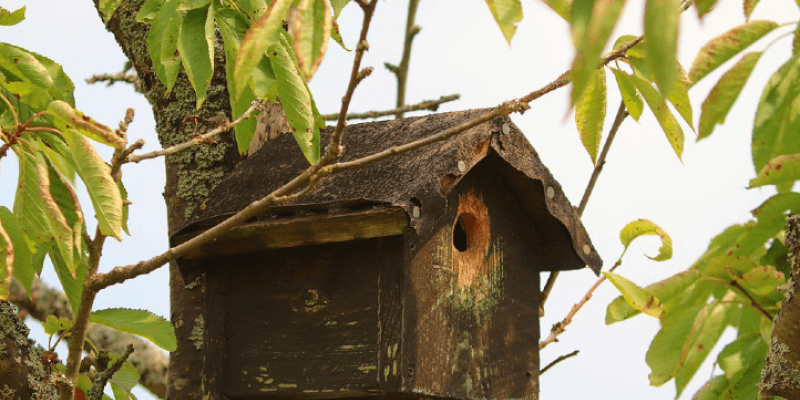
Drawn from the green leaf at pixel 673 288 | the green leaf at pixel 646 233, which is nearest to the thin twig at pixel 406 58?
the green leaf at pixel 646 233

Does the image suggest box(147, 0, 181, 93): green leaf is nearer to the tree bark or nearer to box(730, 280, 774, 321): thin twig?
the tree bark

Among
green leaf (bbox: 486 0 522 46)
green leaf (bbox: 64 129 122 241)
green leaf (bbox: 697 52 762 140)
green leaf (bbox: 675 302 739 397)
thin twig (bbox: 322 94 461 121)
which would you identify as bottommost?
green leaf (bbox: 64 129 122 241)

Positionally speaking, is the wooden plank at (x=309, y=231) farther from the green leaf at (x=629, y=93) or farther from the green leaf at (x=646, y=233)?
the green leaf at (x=646, y=233)

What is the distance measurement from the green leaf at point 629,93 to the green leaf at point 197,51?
939mm

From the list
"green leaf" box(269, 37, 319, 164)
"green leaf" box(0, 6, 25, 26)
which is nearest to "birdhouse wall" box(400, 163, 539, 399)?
"green leaf" box(269, 37, 319, 164)

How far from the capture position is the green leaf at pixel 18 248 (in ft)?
6.03

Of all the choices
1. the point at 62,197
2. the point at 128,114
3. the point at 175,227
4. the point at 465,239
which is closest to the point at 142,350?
the point at 175,227

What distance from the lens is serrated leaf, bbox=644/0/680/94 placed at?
67 centimetres

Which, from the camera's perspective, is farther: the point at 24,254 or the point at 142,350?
the point at 142,350

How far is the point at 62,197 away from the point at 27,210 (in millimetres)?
155

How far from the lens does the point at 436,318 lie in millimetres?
2586

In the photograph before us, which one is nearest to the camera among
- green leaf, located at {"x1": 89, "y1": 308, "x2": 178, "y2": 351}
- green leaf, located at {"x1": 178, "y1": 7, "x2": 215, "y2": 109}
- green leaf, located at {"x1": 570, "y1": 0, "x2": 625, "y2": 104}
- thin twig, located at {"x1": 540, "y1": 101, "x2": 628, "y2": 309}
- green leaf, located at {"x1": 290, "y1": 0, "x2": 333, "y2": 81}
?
green leaf, located at {"x1": 570, "y1": 0, "x2": 625, "y2": 104}

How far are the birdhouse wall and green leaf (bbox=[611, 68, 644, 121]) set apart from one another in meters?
0.64

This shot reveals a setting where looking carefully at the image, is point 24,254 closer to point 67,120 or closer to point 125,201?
point 125,201
